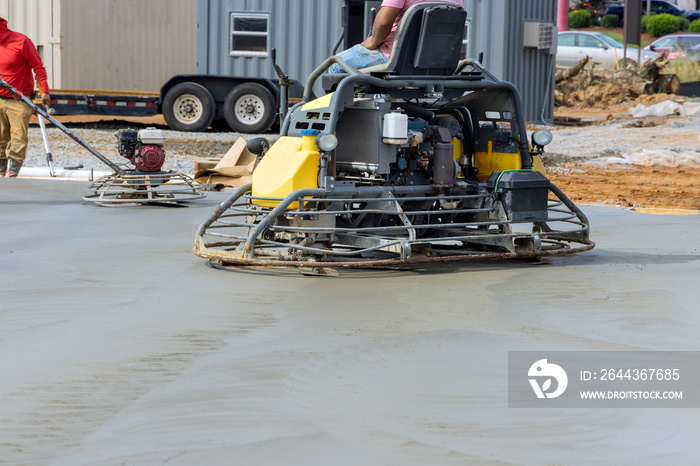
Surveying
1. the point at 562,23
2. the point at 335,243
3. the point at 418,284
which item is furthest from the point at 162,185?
the point at 562,23

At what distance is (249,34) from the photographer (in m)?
18.5

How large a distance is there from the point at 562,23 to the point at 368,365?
3518 cm

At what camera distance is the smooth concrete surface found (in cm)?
345

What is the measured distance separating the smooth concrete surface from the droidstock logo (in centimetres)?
16

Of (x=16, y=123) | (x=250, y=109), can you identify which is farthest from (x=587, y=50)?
(x=16, y=123)

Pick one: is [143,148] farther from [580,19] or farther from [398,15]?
[580,19]

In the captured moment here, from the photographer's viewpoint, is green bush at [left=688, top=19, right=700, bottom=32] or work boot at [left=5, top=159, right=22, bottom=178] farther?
green bush at [left=688, top=19, right=700, bottom=32]

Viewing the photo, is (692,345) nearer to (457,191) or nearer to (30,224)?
(457,191)

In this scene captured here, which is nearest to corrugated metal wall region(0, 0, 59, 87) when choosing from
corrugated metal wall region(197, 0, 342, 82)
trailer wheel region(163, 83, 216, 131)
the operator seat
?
trailer wheel region(163, 83, 216, 131)

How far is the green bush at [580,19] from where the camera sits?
46.1 m

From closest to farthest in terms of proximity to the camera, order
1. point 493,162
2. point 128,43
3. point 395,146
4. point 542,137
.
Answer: point 395,146
point 542,137
point 493,162
point 128,43

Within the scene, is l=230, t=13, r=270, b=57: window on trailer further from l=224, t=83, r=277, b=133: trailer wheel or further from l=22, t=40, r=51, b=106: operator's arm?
l=22, t=40, r=51, b=106: operator's arm

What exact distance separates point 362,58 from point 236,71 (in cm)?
1175

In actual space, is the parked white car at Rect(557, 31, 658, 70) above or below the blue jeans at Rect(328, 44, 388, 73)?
above
